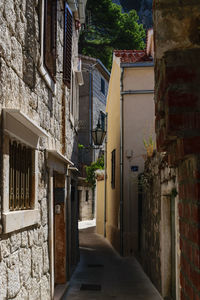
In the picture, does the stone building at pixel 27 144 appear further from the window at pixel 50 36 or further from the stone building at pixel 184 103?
the stone building at pixel 184 103

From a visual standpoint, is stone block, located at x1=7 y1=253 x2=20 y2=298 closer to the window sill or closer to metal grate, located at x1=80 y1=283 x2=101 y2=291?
the window sill

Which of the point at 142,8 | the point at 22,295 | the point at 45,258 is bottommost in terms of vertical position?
the point at 22,295

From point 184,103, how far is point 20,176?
98.2 inches

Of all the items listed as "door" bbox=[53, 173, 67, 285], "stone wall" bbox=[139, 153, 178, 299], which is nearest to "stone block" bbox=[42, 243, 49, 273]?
"stone wall" bbox=[139, 153, 178, 299]

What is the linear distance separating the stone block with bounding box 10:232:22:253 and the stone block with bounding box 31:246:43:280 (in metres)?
0.72

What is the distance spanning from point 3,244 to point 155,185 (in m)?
4.99

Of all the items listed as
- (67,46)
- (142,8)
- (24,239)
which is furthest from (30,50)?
(142,8)

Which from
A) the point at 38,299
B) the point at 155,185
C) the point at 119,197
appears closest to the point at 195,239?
the point at 38,299

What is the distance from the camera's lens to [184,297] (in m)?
2.44

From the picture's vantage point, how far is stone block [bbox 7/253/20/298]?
3633 mm

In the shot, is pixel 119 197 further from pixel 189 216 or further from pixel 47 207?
pixel 189 216

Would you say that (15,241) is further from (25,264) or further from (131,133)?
(131,133)

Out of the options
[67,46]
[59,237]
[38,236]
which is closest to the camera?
[38,236]

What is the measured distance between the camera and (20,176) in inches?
168
